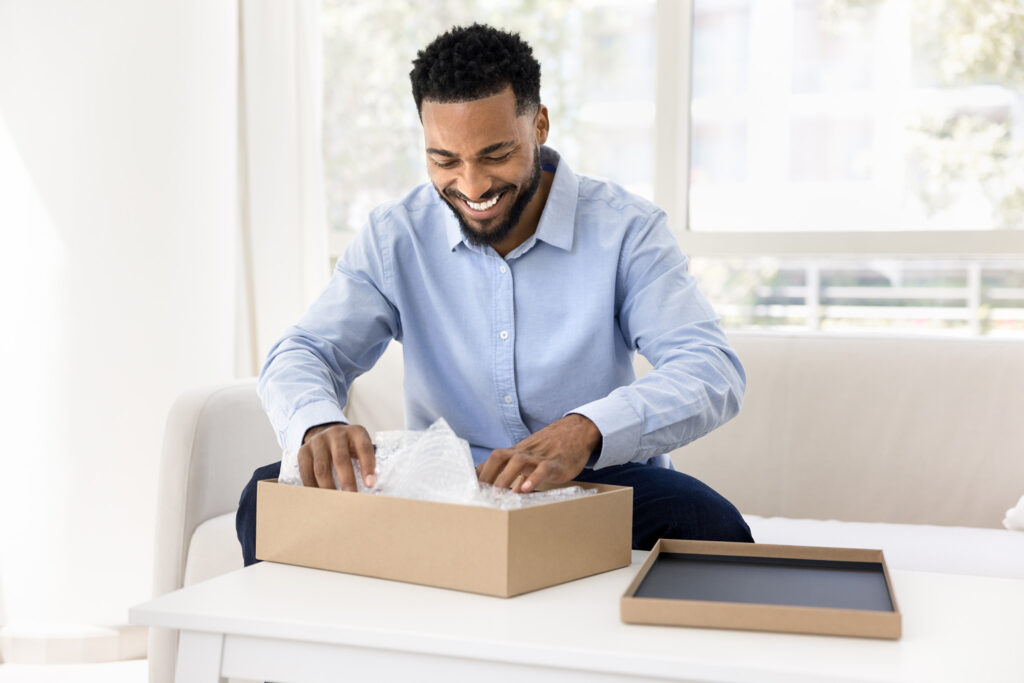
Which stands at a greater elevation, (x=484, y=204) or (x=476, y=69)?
(x=476, y=69)

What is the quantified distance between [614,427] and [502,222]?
460mm

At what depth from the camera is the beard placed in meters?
1.55

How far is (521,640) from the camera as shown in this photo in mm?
818

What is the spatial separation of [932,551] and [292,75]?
2126 millimetres

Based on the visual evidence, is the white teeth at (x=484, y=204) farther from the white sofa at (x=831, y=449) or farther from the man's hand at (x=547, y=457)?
the white sofa at (x=831, y=449)

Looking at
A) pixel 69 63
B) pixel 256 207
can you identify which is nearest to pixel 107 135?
pixel 69 63

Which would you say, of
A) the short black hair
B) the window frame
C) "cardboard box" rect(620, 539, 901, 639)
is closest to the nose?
the short black hair

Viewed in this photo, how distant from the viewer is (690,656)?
775mm

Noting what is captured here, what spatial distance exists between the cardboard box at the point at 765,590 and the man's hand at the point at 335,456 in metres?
0.33

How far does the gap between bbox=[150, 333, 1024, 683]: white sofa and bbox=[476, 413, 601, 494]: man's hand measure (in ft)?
2.65

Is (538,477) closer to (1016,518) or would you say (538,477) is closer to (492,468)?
(492,468)

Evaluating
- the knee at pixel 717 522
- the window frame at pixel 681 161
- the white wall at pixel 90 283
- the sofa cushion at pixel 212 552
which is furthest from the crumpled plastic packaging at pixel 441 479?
the window frame at pixel 681 161

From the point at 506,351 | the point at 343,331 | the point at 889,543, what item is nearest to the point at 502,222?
the point at 506,351

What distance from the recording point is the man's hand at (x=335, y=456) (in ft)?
3.53
